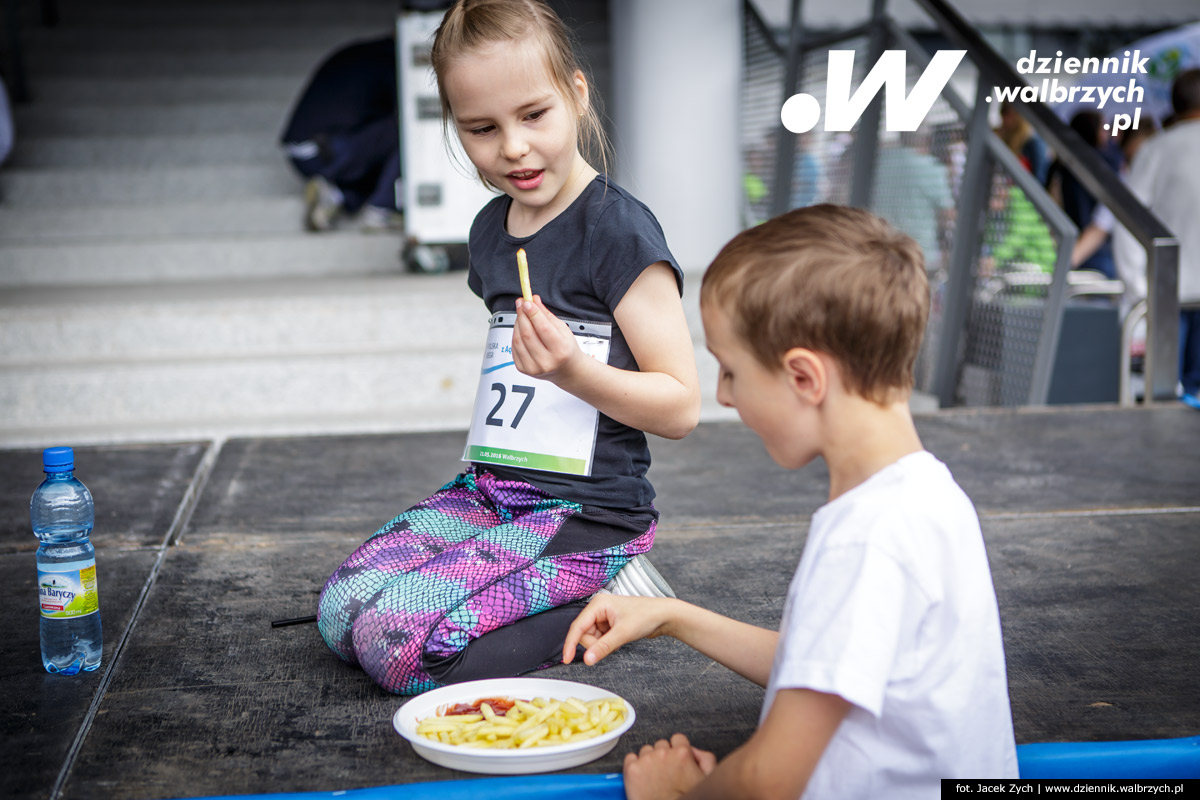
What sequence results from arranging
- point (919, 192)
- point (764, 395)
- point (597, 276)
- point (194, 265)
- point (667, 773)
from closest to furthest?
point (764, 395) → point (667, 773) → point (597, 276) → point (919, 192) → point (194, 265)

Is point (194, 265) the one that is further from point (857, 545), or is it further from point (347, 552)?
point (857, 545)

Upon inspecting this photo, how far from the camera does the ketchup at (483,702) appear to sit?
4.43 ft

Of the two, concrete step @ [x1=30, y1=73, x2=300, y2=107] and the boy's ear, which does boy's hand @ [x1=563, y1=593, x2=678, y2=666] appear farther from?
concrete step @ [x1=30, y1=73, x2=300, y2=107]

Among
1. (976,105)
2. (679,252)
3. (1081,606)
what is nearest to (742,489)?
(1081,606)

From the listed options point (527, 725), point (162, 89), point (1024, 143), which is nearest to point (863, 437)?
point (527, 725)

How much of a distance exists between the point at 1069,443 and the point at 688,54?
8.30 feet

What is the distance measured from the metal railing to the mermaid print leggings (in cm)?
242

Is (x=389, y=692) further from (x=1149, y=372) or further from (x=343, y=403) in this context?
(x=1149, y=372)

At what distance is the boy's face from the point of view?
3.48ft

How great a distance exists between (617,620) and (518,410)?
54cm

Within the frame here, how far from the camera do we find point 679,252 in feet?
16.1

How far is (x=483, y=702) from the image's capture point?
1.35 m

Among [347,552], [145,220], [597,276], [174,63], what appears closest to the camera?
[597,276]

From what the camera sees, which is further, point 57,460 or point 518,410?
point 518,410
